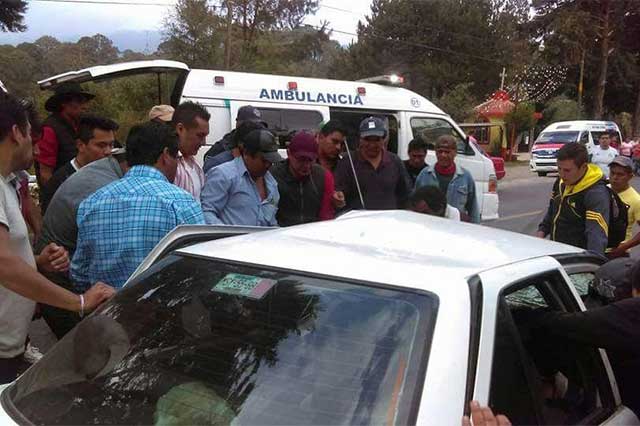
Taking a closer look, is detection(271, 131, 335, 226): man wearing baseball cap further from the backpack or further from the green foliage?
the green foliage

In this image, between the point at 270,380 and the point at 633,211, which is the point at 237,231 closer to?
the point at 270,380

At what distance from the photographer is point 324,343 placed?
1658mm

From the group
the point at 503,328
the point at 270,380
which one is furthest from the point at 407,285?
the point at 270,380

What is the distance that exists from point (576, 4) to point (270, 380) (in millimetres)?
38034

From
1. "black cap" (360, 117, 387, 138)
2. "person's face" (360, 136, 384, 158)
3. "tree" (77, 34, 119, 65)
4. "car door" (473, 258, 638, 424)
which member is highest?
"tree" (77, 34, 119, 65)

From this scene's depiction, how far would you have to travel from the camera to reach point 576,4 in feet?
113

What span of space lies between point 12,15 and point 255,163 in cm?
2705

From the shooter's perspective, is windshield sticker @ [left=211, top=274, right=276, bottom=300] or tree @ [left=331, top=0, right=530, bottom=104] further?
tree @ [left=331, top=0, right=530, bottom=104]

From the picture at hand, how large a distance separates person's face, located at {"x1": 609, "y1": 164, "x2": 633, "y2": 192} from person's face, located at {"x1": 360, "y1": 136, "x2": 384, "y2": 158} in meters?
2.00

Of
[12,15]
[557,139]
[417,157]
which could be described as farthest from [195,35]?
[417,157]

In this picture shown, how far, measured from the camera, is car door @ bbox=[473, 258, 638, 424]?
1693 millimetres

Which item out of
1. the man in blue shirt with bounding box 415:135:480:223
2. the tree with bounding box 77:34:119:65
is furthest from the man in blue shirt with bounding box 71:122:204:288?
the tree with bounding box 77:34:119:65

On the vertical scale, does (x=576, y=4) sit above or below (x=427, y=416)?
above

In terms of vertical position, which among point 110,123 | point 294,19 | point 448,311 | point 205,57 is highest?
point 294,19
